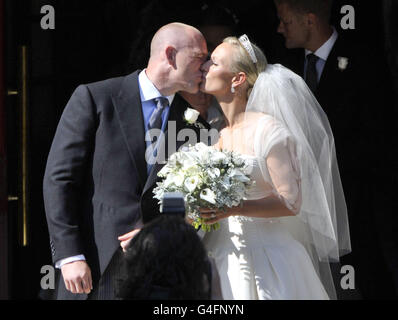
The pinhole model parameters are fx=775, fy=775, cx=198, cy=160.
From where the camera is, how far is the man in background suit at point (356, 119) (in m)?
5.27

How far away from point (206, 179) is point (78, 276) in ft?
3.08

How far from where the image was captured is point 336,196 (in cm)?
479

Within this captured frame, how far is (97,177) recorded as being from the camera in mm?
4391

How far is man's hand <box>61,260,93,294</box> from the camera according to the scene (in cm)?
426

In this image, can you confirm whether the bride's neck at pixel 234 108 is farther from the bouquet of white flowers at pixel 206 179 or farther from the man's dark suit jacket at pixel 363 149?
the man's dark suit jacket at pixel 363 149

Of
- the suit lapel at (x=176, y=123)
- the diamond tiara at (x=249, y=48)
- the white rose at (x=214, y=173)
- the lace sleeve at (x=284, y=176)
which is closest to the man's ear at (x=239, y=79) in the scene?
the diamond tiara at (x=249, y=48)

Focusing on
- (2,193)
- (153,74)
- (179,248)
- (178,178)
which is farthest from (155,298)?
(2,193)

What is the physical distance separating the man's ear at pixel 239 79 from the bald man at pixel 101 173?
0.24 metres

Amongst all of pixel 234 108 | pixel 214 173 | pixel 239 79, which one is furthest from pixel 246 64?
pixel 214 173

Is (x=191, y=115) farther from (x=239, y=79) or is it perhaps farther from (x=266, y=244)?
(x=266, y=244)

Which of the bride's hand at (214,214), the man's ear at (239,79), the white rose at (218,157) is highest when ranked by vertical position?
the man's ear at (239,79)

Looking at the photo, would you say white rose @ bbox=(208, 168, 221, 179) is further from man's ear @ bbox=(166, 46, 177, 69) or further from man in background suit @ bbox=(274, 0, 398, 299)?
man in background suit @ bbox=(274, 0, 398, 299)
